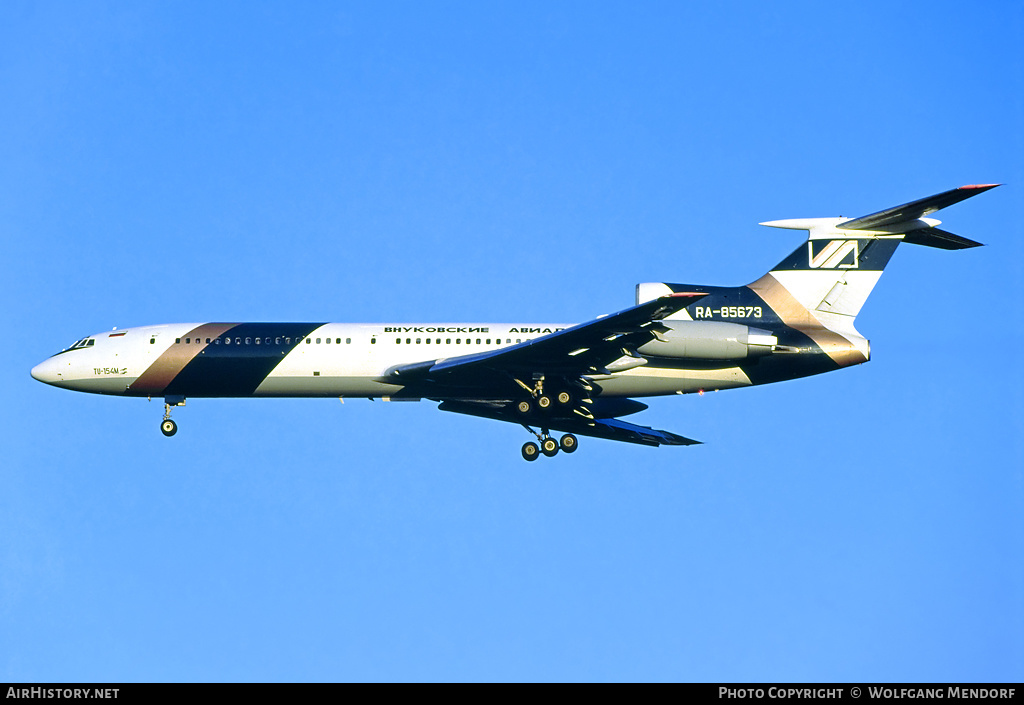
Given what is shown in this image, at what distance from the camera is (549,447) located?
31.9 m

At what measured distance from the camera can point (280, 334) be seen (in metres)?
31.9

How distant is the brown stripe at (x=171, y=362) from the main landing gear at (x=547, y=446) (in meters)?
9.16

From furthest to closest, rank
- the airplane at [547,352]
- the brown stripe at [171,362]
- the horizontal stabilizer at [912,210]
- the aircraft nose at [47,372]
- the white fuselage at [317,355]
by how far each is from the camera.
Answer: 1. the aircraft nose at [47,372]
2. the brown stripe at [171,362]
3. the white fuselage at [317,355]
4. the airplane at [547,352]
5. the horizontal stabilizer at [912,210]

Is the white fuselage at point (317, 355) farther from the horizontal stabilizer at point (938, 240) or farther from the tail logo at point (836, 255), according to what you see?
the horizontal stabilizer at point (938, 240)

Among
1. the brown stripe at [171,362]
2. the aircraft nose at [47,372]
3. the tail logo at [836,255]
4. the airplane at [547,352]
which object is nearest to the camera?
the airplane at [547,352]

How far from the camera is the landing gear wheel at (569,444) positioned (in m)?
31.9

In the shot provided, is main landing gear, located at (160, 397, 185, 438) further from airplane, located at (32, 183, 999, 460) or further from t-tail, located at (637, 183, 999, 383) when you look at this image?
t-tail, located at (637, 183, 999, 383)

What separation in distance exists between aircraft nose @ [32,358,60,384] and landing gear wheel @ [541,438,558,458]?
14.1 metres

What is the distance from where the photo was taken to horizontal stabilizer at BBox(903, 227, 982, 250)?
2970 cm

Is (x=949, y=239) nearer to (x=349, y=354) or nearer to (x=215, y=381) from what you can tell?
(x=349, y=354)

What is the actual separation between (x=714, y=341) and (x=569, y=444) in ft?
18.2

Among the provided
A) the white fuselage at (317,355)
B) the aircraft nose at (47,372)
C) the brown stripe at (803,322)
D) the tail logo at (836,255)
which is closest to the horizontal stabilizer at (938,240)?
the tail logo at (836,255)

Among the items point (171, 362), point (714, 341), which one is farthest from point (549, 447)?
point (171, 362)
